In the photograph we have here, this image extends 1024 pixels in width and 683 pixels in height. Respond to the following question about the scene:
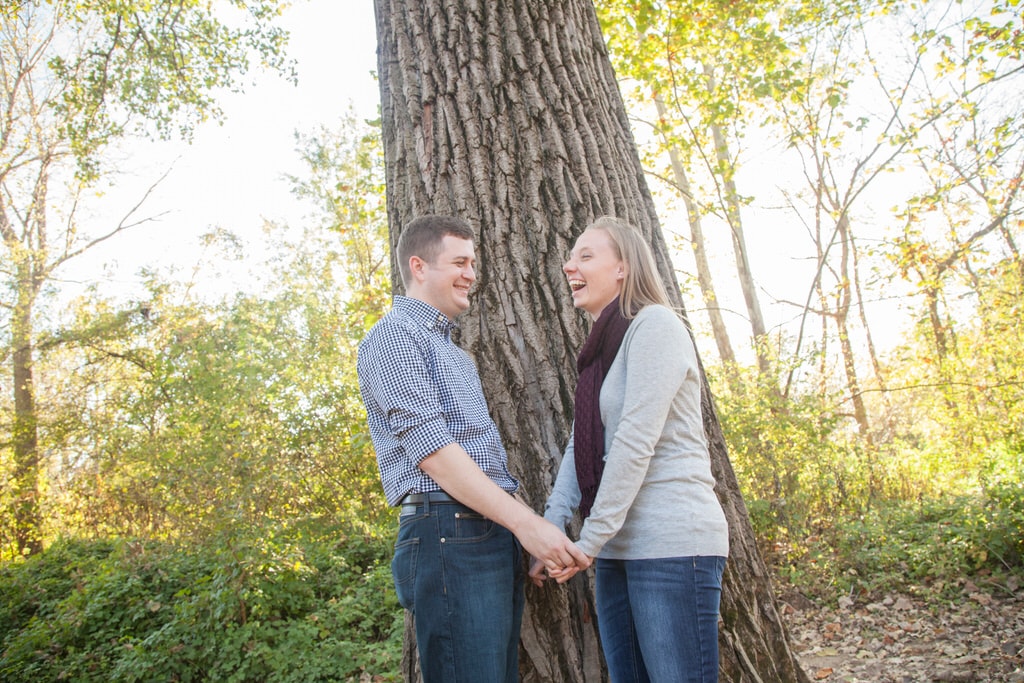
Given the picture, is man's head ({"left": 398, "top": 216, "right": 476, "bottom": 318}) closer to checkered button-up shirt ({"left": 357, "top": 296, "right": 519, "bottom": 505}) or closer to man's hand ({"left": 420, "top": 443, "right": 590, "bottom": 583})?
checkered button-up shirt ({"left": 357, "top": 296, "right": 519, "bottom": 505})

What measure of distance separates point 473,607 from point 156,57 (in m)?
7.32

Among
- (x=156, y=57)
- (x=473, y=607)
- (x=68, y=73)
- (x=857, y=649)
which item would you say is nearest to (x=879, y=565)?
(x=857, y=649)

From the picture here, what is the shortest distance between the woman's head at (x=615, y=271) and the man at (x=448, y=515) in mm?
533

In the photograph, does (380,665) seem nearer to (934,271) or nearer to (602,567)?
(602,567)

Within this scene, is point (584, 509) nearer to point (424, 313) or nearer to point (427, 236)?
point (424, 313)

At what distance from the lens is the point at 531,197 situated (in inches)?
104

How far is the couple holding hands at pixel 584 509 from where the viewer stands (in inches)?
68.0

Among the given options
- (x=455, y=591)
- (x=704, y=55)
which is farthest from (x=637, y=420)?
(x=704, y=55)

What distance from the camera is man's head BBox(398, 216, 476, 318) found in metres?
2.14

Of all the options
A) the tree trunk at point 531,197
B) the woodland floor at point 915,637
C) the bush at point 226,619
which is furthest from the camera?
the bush at point 226,619

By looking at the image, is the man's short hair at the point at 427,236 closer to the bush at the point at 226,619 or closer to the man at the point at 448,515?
the man at the point at 448,515

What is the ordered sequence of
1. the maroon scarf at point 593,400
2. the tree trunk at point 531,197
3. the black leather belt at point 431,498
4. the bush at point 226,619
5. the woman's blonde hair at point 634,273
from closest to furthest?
the black leather belt at point 431,498 < the maroon scarf at point 593,400 < the woman's blonde hair at point 634,273 < the tree trunk at point 531,197 < the bush at point 226,619

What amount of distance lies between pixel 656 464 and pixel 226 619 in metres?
4.20

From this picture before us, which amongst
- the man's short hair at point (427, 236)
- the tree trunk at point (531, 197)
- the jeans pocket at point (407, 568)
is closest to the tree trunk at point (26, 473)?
the tree trunk at point (531, 197)
